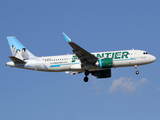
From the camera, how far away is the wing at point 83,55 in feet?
187

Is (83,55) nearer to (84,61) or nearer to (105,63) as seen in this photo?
(84,61)

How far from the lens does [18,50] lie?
65.1m

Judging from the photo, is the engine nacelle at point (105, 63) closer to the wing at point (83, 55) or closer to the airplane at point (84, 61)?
the airplane at point (84, 61)

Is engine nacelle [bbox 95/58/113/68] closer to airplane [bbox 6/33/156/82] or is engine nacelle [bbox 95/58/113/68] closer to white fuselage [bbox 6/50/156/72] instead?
airplane [bbox 6/33/156/82]

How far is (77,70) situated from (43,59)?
23.5 feet

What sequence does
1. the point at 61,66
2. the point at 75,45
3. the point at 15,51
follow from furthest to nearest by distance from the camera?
the point at 15,51, the point at 61,66, the point at 75,45

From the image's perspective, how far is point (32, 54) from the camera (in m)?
64.2

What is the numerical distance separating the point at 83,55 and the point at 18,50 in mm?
14697

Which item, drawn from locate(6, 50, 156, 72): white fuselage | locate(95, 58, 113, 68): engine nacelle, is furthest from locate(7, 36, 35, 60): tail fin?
locate(95, 58, 113, 68): engine nacelle

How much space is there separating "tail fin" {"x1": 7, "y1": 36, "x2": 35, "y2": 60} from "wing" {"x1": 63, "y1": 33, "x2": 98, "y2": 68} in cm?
1042

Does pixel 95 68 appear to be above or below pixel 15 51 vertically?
below

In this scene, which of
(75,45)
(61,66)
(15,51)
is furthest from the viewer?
(15,51)

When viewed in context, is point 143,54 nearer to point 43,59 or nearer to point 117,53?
point 117,53

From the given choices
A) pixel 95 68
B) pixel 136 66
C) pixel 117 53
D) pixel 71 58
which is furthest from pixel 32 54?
pixel 136 66
